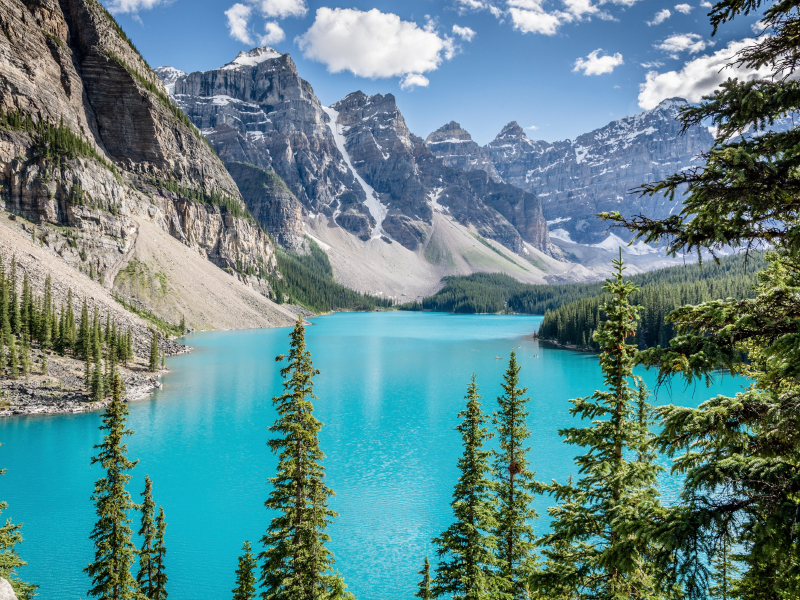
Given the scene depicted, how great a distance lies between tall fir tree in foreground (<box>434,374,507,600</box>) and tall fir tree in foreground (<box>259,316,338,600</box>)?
3461 millimetres

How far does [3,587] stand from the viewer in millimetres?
7852

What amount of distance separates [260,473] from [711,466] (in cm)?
3149

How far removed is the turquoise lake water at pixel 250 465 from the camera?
21.8 metres

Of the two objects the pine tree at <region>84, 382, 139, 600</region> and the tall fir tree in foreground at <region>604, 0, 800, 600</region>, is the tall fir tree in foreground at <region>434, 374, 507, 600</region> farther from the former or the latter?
the pine tree at <region>84, 382, 139, 600</region>

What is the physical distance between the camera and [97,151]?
11644cm

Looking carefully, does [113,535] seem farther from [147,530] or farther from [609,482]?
[609,482]

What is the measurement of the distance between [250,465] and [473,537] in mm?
24523

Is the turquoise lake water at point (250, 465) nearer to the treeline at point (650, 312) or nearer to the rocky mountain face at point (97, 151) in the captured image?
the treeline at point (650, 312)

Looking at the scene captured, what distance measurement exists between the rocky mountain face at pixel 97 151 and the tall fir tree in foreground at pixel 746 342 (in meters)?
106

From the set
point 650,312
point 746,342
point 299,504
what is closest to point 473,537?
point 299,504

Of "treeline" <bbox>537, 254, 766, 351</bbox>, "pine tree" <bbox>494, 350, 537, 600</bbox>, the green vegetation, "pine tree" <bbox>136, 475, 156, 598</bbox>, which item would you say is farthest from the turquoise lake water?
the green vegetation

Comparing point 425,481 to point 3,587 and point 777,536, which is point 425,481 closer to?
point 3,587

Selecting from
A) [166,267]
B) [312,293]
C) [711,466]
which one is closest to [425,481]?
[711,466]

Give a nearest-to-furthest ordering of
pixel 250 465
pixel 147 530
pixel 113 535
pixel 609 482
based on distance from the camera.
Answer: pixel 609 482 < pixel 113 535 < pixel 147 530 < pixel 250 465
